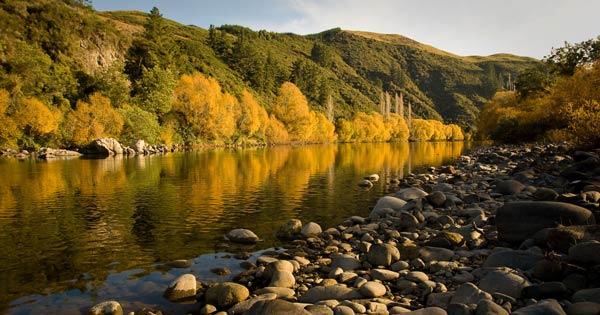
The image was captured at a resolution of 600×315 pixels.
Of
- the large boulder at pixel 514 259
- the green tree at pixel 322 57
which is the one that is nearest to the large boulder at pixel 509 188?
the large boulder at pixel 514 259

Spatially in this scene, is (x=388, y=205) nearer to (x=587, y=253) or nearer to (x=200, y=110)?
(x=587, y=253)

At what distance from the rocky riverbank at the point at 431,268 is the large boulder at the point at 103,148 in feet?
148

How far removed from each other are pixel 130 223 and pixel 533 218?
1273cm

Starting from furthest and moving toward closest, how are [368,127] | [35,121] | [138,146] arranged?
1. [368,127]
2. [138,146]
3. [35,121]

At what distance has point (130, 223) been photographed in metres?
14.3

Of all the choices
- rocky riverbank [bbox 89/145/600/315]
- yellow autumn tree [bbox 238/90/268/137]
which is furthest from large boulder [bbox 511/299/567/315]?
yellow autumn tree [bbox 238/90/268/137]

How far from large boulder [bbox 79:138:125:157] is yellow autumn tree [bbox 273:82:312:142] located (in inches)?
1878

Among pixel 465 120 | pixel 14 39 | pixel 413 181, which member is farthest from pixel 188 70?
pixel 465 120

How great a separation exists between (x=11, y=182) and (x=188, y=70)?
220ft

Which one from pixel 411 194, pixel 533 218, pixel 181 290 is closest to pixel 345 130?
pixel 411 194

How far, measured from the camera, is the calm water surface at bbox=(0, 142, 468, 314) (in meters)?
8.48

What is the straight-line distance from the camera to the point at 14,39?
5759 centimetres

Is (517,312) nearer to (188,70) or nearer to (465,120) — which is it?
(188,70)

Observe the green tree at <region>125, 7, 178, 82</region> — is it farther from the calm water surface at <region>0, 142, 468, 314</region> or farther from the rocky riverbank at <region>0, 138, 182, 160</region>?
the calm water surface at <region>0, 142, 468, 314</region>
